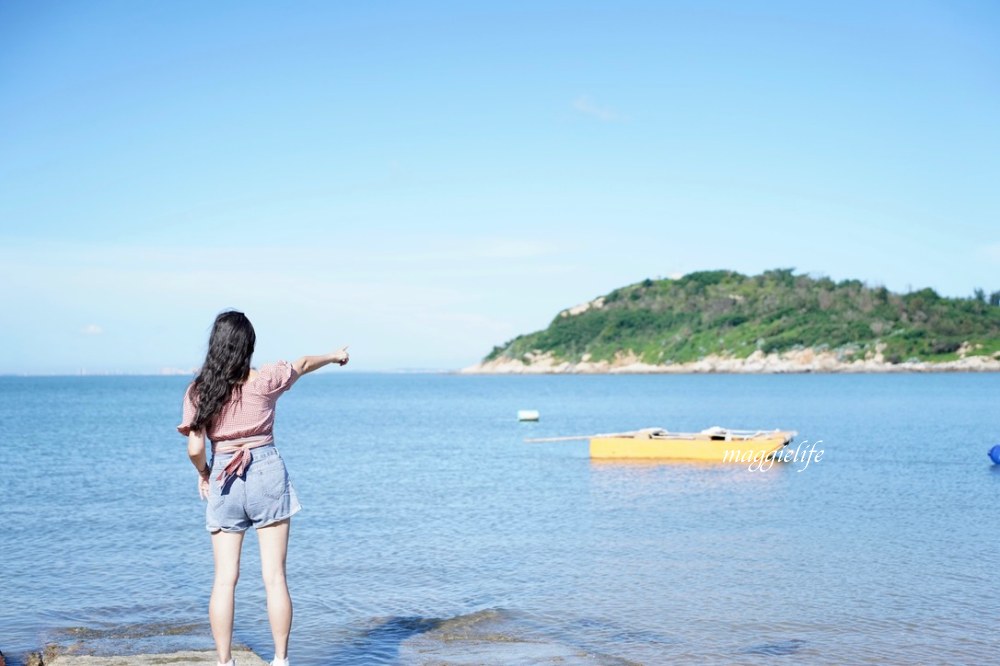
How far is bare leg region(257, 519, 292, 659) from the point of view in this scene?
664cm

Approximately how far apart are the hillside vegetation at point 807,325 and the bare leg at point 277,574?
495 ft

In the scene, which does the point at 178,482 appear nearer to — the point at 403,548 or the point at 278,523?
the point at 403,548

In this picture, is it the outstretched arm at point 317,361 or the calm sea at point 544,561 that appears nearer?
the outstretched arm at point 317,361

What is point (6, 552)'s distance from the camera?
15539 millimetres

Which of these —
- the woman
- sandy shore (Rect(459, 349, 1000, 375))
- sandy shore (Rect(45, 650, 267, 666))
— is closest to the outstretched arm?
the woman

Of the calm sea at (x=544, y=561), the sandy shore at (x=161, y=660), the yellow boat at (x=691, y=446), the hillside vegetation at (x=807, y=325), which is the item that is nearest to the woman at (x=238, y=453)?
the sandy shore at (x=161, y=660)

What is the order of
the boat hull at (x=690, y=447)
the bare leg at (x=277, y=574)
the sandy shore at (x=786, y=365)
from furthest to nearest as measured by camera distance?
the sandy shore at (x=786, y=365)
the boat hull at (x=690, y=447)
the bare leg at (x=277, y=574)

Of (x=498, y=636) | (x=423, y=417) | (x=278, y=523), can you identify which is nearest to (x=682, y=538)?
(x=498, y=636)

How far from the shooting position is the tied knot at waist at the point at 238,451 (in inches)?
256

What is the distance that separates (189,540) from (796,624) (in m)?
10.8

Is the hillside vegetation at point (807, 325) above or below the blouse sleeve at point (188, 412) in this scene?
above

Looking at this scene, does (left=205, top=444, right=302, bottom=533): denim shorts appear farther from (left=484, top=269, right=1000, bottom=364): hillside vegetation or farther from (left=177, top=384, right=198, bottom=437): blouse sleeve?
(left=484, top=269, right=1000, bottom=364): hillside vegetation

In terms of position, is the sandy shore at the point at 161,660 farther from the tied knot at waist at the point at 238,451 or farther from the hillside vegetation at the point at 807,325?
the hillside vegetation at the point at 807,325

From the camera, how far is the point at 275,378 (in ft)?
21.5
